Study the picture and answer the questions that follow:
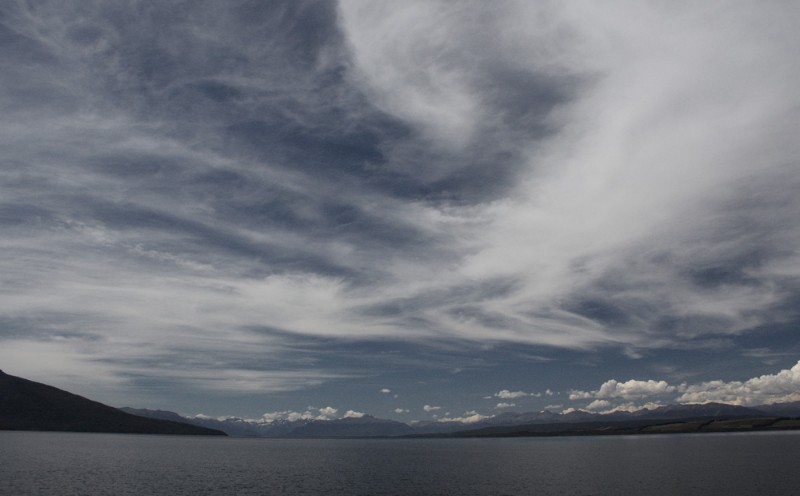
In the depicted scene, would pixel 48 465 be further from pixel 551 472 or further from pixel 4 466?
pixel 551 472

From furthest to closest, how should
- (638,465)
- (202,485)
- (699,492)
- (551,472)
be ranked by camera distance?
1. (638,465)
2. (551,472)
3. (202,485)
4. (699,492)

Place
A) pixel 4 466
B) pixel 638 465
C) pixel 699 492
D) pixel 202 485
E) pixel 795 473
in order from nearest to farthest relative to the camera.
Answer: pixel 699 492 < pixel 202 485 < pixel 795 473 < pixel 4 466 < pixel 638 465

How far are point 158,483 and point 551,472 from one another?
120 meters

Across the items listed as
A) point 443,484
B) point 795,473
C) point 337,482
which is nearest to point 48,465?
point 337,482

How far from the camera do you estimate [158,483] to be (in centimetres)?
13450

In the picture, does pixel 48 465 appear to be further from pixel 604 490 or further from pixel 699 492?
pixel 699 492

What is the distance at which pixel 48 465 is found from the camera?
170500 mm

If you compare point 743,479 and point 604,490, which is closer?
point 604,490

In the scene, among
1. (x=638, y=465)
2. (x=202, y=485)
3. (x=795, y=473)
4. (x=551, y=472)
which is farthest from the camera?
(x=638, y=465)

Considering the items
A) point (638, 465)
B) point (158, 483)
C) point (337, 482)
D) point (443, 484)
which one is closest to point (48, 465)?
point (158, 483)

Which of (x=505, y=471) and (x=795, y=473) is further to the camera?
(x=505, y=471)

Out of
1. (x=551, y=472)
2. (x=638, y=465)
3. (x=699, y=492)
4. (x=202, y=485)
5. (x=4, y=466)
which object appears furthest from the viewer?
(x=638, y=465)

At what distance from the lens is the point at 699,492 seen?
380ft

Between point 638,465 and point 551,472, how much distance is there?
42440 mm
